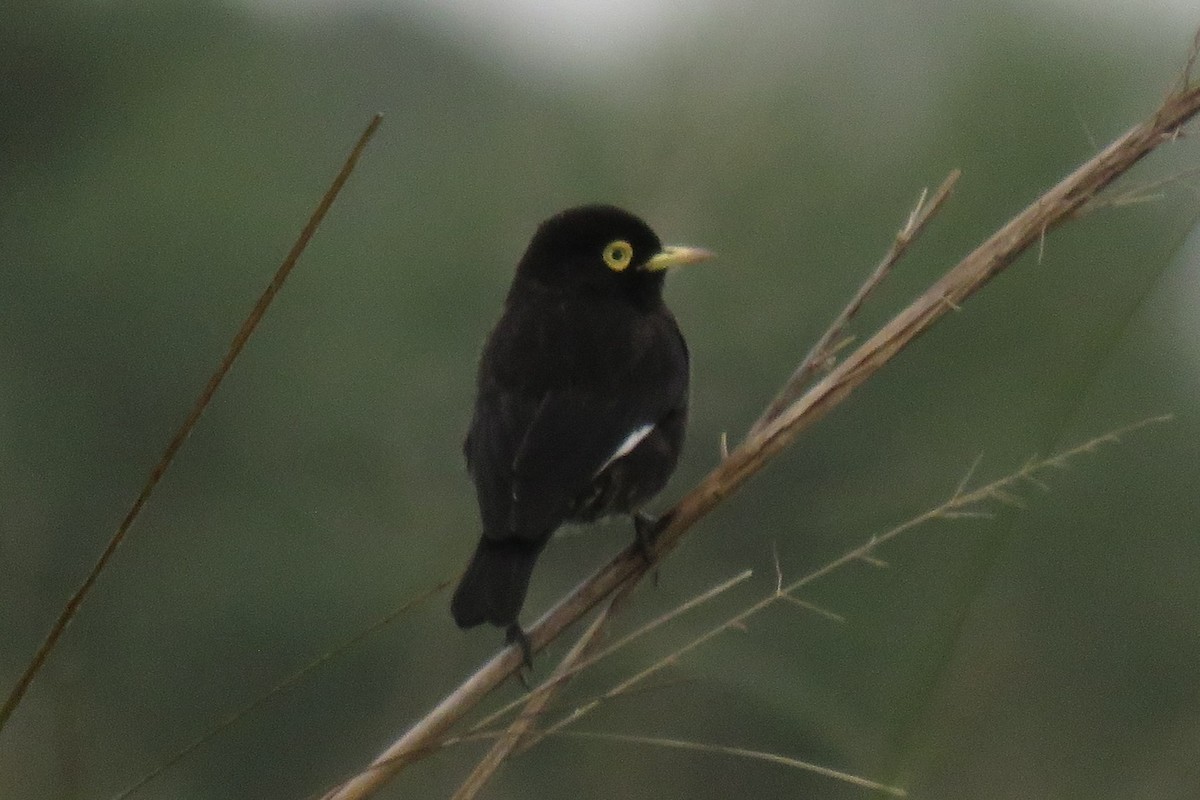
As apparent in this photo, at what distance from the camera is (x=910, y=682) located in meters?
1.68

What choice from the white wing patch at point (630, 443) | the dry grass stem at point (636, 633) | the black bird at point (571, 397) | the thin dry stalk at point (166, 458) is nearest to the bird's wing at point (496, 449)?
the black bird at point (571, 397)

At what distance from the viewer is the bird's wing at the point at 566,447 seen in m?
2.66

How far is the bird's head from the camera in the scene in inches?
127

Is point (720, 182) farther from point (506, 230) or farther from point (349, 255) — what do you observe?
point (349, 255)

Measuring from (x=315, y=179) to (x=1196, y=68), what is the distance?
8836mm

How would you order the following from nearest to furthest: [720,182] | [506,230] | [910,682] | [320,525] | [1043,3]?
1. [910,682]
2. [720,182]
3. [320,525]
4. [506,230]
5. [1043,3]

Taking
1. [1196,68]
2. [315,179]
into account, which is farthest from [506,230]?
[1196,68]

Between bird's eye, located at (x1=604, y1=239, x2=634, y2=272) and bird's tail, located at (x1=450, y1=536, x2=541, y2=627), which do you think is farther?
bird's eye, located at (x1=604, y1=239, x2=634, y2=272)

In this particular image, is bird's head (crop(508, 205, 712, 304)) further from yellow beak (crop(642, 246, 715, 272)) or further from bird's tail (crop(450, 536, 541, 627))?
bird's tail (crop(450, 536, 541, 627))

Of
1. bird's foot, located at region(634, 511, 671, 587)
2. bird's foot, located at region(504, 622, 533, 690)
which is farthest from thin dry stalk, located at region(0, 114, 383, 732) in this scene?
bird's foot, located at region(634, 511, 671, 587)

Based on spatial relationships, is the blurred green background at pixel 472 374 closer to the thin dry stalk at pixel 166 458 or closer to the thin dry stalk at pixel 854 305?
the thin dry stalk at pixel 854 305

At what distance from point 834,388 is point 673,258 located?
1023 millimetres

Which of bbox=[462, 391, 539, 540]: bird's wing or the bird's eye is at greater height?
the bird's eye

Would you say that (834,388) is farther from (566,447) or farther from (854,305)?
(566,447)
